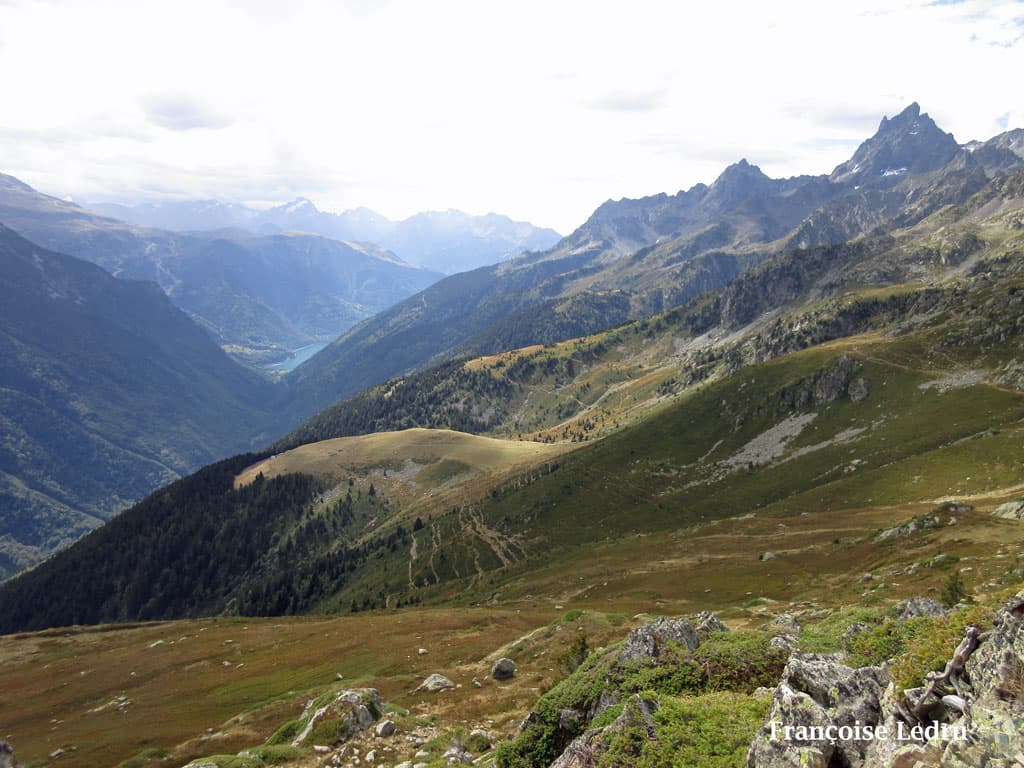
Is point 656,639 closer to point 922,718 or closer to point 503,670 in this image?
point 922,718

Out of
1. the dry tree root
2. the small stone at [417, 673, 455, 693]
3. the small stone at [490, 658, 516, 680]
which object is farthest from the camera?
the small stone at [490, 658, 516, 680]

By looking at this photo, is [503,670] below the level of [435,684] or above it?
above

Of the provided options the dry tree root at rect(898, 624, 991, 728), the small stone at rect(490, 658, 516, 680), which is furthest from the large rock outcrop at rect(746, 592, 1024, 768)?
the small stone at rect(490, 658, 516, 680)

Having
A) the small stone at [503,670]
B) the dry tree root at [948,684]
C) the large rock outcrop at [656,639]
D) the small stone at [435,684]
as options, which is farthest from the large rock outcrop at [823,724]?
the small stone at [435,684]

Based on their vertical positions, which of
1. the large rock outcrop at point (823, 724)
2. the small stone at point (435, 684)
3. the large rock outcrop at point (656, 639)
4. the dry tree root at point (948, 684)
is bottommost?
the small stone at point (435, 684)

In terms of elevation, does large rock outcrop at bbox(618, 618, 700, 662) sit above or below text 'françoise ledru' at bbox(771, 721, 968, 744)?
below

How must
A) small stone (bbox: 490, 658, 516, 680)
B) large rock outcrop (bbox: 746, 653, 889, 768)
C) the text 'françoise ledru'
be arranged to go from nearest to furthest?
1. the text 'françoise ledru'
2. large rock outcrop (bbox: 746, 653, 889, 768)
3. small stone (bbox: 490, 658, 516, 680)

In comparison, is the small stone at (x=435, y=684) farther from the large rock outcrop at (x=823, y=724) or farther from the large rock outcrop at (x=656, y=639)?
the large rock outcrop at (x=823, y=724)

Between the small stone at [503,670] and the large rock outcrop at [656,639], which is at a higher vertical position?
the large rock outcrop at [656,639]

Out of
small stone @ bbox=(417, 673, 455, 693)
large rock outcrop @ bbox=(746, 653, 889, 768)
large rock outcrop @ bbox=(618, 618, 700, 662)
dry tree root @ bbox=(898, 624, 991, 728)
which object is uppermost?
dry tree root @ bbox=(898, 624, 991, 728)

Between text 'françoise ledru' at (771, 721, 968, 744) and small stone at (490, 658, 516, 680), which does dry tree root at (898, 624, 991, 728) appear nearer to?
text 'françoise ledru' at (771, 721, 968, 744)

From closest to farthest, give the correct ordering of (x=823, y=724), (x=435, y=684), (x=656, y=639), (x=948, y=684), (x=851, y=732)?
(x=948, y=684) < (x=851, y=732) < (x=823, y=724) < (x=656, y=639) < (x=435, y=684)

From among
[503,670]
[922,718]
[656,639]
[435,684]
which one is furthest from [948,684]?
[435,684]

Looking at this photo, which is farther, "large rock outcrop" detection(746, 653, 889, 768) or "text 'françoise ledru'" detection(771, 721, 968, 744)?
"large rock outcrop" detection(746, 653, 889, 768)
